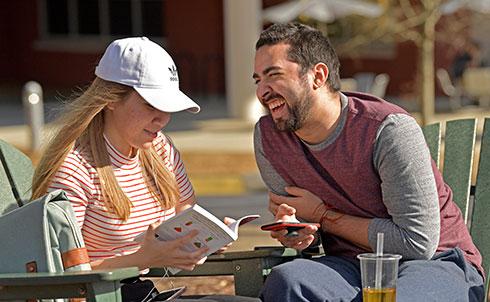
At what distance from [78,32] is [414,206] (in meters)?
25.2

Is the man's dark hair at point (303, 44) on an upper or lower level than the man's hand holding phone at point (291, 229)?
upper

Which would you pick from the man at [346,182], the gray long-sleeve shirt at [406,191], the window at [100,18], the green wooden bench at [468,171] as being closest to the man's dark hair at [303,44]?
the man at [346,182]

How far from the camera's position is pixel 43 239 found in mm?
4023

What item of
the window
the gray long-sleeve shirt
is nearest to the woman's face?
the gray long-sleeve shirt

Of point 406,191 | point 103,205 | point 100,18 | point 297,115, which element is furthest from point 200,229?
point 100,18

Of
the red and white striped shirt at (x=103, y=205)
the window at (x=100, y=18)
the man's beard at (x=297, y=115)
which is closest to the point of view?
→ the red and white striped shirt at (x=103, y=205)

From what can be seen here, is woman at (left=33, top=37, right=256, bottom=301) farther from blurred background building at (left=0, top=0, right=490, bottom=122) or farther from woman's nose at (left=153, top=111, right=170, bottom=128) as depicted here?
blurred background building at (left=0, top=0, right=490, bottom=122)

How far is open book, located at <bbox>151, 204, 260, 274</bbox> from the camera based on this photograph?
Result: 402 centimetres

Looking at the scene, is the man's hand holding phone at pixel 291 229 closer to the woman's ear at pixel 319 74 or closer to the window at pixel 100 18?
the woman's ear at pixel 319 74

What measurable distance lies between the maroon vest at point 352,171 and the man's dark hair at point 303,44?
0.19 metres

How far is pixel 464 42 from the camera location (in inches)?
930

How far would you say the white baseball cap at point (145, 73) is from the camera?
14.2 feet

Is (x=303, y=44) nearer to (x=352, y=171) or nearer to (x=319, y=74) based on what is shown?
(x=319, y=74)

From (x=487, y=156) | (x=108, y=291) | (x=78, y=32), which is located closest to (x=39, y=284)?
(x=108, y=291)
